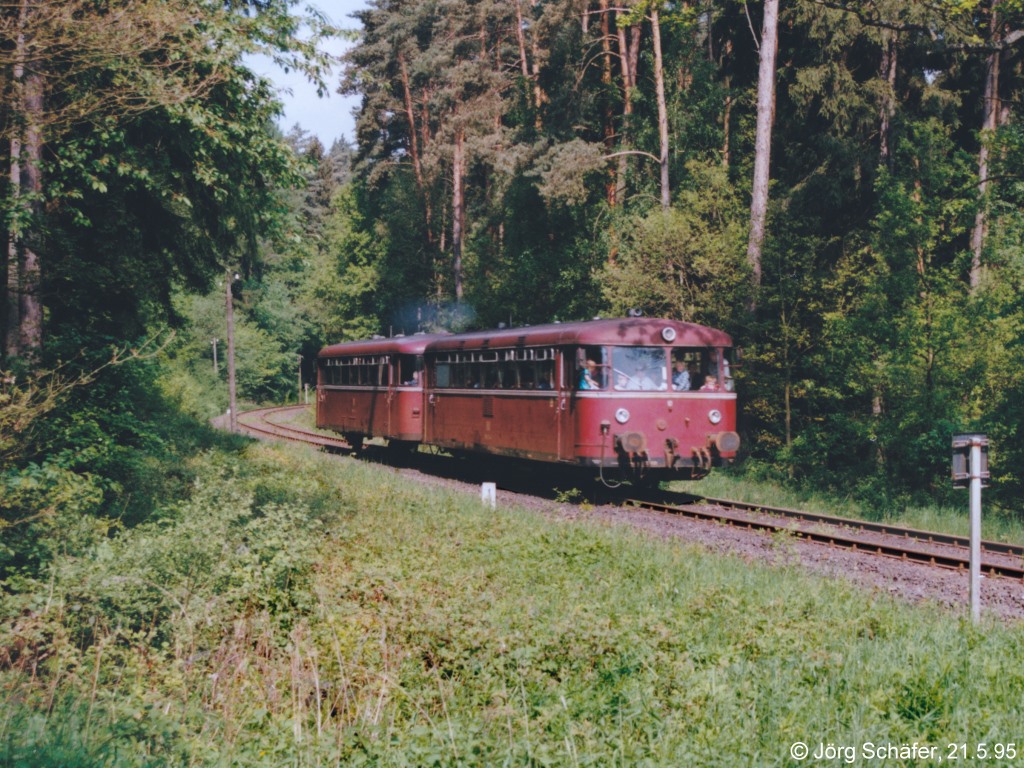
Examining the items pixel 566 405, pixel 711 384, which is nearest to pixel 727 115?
pixel 711 384

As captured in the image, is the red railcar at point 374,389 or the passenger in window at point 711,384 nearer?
the passenger in window at point 711,384

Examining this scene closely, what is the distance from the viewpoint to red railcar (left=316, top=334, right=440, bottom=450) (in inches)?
846

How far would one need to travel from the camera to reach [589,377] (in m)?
15.0

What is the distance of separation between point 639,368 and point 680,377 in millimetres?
820

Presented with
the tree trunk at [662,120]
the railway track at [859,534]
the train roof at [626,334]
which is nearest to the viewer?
the railway track at [859,534]

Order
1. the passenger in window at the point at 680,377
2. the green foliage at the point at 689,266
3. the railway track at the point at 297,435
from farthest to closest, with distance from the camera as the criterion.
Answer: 1. the railway track at the point at 297,435
2. the green foliage at the point at 689,266
3. the passenger in window at the point at 680,377

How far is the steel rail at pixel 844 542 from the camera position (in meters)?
10.2

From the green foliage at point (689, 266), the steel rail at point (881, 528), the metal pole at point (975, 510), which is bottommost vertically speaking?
the steel rail at point (881, 528)

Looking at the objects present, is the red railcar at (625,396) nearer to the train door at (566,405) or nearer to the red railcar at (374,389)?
the train door at (566,405)

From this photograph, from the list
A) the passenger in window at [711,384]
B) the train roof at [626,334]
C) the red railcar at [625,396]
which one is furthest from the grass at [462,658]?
the passenger in window at [711,384]

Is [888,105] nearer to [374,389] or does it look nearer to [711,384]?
[711,384]

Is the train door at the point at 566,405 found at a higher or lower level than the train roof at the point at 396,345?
lower

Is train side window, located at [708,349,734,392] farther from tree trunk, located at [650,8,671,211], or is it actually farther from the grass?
tree trunk, located at [650,8,671,211]

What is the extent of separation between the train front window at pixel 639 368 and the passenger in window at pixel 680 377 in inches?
7.3
